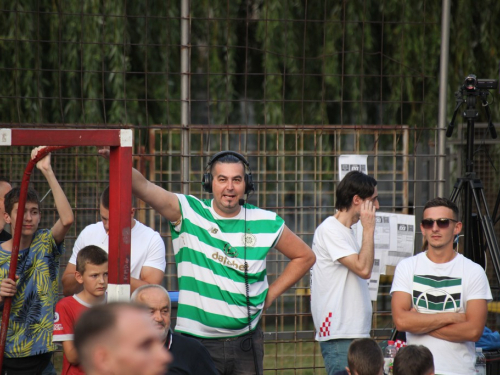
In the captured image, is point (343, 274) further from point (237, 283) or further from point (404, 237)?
point (404, 237)

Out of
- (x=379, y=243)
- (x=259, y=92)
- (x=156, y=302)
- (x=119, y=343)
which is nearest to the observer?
(x=119, y=343)

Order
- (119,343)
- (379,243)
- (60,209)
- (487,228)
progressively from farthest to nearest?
(379,243)
(487,228)
(60,209)
(119,343)

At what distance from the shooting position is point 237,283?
4.23 meters

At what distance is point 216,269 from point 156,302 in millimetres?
466

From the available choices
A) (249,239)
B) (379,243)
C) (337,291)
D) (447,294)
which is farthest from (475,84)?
(249,239)

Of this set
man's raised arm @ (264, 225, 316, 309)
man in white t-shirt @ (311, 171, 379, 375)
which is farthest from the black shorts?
man in white t-shirt @ (311, 171, 379, 375)

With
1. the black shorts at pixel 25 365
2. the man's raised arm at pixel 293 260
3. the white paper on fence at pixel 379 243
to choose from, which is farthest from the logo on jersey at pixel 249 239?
the white paper on fence at pixel 379 243

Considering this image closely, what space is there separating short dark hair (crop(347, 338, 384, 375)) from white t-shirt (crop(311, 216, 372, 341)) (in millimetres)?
744

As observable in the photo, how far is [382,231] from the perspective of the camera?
648 centimetres

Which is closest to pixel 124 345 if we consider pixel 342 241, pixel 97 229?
pixel 342 241

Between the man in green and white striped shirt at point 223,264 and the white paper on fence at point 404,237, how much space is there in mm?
2331

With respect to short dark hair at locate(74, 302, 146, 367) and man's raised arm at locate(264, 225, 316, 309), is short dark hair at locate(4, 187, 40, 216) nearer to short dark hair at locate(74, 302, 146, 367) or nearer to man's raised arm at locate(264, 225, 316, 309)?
man's raised arm at locate(264, 225, 316, 309)

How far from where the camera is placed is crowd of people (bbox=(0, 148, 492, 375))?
410 centimetres

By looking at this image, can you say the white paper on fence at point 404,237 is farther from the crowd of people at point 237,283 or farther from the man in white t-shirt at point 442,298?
the man in white t-shirt at point 442,298
